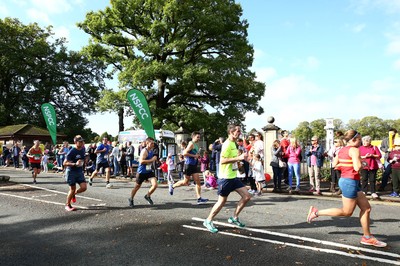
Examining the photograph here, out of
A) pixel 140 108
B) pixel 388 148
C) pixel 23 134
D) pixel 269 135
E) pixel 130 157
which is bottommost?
pixel 130 157

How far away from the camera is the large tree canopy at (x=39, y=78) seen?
44.2 meters

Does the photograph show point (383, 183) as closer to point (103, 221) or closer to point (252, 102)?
point (103, 221)

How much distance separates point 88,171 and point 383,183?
1465 centimetres

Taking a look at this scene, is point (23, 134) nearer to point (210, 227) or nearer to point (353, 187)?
point (210, 227)

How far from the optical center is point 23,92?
46.6 metres

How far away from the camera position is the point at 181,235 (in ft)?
19.0

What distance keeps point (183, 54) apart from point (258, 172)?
60.8ft

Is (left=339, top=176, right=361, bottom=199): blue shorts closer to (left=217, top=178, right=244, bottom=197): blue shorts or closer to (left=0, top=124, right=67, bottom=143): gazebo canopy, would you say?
(left=217, top=178, right=244, bottom=197): blue shorts

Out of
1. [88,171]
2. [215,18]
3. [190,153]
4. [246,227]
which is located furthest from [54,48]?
[246,227]

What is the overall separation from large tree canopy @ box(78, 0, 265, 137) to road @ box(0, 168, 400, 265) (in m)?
16.2

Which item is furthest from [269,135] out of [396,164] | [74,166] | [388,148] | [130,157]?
[74,166]

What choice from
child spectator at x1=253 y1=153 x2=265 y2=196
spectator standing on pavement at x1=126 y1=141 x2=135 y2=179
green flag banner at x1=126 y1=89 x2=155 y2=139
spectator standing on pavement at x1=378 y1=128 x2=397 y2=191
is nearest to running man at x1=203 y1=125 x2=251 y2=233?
child spectator at x1=253 y1=153 x2=265 y2=196

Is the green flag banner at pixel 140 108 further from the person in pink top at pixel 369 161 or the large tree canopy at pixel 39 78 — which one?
the large tree canopy at pixel 39 78

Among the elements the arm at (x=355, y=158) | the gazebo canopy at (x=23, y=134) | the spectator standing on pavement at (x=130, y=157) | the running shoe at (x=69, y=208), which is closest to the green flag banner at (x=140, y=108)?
the spectator standing on pavement at (x=130, y=157)
